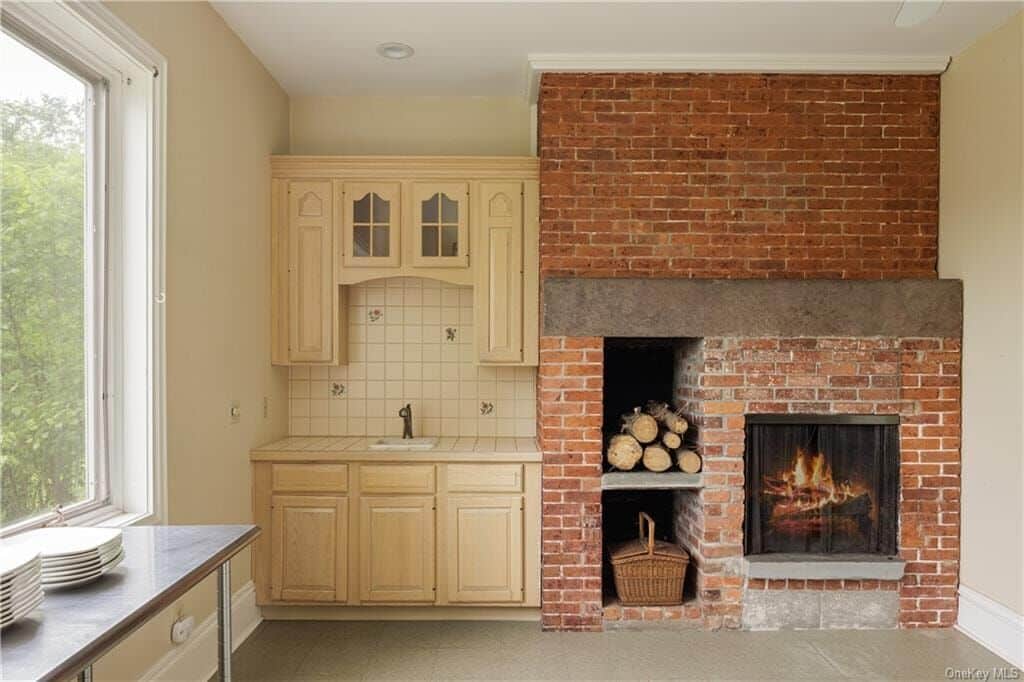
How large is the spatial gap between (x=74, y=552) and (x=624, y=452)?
2618 millimetres

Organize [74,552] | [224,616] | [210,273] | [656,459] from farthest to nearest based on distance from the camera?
[656,459] → [210,273] → [224,616] → [74,552]

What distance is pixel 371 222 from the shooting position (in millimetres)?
4105

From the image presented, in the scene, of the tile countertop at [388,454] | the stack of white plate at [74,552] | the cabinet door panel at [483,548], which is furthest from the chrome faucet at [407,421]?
the stack of white plate at [74,552]

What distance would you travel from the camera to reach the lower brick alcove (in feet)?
12.2

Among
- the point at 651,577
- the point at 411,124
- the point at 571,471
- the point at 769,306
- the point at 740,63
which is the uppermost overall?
the point at 740,63

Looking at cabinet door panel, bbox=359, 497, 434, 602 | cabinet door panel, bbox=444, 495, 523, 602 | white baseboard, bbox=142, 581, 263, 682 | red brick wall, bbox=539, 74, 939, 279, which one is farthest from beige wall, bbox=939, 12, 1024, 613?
white baseboard, bbox=142, 581, 263, 682

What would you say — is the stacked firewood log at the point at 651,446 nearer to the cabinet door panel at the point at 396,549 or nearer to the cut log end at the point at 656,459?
the cut log end at the point at 656,459

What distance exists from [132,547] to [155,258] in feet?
3.97

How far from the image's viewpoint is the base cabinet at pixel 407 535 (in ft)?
12.4

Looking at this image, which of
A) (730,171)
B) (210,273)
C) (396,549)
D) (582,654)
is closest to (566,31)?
(730,171)

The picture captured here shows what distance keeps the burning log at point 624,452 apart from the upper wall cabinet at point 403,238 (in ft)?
2.20

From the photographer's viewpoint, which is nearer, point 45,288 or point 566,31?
point 45,288

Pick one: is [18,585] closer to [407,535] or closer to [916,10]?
[916,10]

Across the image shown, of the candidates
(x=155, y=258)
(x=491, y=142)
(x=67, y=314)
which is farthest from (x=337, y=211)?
(x=67, y=314)
